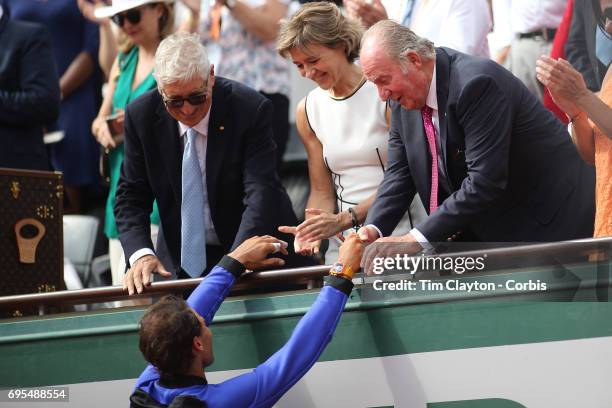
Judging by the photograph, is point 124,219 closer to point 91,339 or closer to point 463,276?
point 91,339

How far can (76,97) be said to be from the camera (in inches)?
311

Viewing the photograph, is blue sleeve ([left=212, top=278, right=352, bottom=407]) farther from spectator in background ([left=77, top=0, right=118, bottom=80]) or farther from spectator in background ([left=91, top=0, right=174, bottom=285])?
spectator in background ([left=77, top=0, right=118, bottom=80])

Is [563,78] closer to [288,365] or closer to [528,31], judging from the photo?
[288,365]

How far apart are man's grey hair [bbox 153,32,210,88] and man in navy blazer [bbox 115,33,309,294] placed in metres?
0.08

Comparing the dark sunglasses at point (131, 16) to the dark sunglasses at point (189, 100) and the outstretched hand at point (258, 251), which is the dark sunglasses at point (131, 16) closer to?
the dark sunglasses at point (189, 100)

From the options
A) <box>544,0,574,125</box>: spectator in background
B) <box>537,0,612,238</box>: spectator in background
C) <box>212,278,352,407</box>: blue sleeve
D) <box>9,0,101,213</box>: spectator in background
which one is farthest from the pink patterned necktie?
<box>9,0,101,213</box>: spectator in background

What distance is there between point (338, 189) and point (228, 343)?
2.91ft

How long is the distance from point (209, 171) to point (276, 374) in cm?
129

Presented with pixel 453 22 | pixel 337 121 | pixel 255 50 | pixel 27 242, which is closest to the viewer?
pixel 337 121

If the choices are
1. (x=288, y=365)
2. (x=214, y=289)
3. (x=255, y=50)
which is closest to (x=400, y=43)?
(x=214, y=289)

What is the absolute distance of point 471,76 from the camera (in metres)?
4.69

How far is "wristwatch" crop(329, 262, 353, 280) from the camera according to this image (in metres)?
4.49

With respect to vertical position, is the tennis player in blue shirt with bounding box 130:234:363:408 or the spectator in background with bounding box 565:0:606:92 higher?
the spectator in background with bounding box 565:0:606:92

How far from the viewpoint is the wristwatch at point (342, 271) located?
4.49 meters
